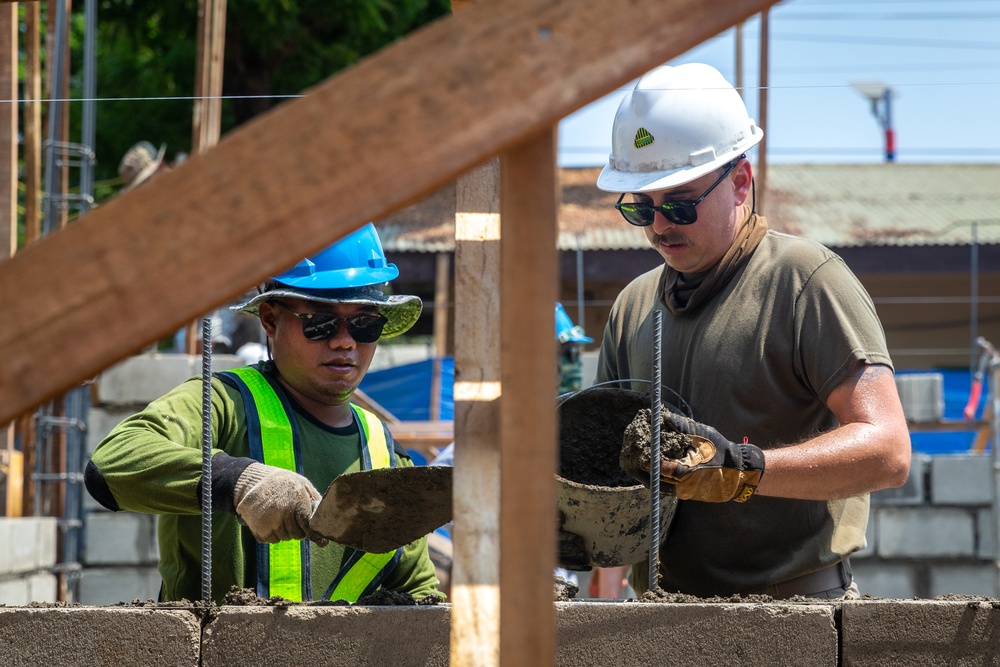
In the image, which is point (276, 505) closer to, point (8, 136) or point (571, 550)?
point (571, 550)

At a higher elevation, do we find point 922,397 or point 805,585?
point 922,397

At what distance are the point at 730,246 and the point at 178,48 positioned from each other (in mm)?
13944

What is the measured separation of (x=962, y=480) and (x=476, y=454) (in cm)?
741

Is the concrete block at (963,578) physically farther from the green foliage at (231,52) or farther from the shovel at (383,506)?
the green foliage at (231,52)

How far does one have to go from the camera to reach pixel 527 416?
4.53 ft

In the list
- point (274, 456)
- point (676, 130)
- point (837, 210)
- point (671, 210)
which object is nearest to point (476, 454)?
point (274, 456)

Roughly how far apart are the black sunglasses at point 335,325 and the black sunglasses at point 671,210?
78 centimetres

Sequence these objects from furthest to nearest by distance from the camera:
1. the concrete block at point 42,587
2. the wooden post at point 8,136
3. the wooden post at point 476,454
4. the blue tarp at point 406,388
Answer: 1. the blue tarp at point 406,388
2. the concrete block at point 42,587
3. the wooden post at point 8,136
4. the wooden post at point 476,454

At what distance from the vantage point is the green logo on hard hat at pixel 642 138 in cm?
325

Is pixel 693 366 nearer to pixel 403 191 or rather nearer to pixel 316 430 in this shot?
pixel 316 430

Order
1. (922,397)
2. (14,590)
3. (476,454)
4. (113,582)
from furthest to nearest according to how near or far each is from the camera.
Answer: (922,397), (113,582), (14,590), (476,454)

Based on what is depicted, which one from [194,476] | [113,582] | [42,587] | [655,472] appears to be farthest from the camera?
[113,582]

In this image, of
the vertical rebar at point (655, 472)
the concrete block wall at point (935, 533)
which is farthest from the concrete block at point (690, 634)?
the concrete block wall at point (935, 533)

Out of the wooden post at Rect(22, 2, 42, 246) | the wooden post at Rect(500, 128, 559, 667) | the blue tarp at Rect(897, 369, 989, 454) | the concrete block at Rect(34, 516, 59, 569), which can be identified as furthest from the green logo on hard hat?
the blue tarp at Rect(897, 369, 989, 454)
